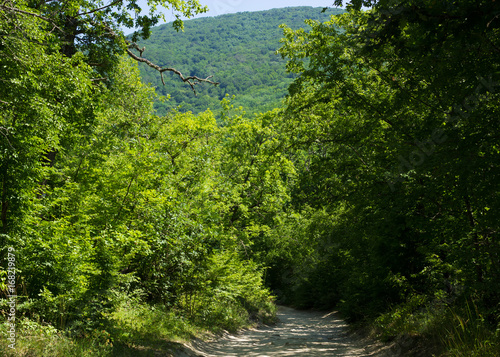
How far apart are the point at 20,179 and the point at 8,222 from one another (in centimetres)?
77

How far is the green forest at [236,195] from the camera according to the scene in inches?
214

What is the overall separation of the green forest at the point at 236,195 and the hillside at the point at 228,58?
109 feet

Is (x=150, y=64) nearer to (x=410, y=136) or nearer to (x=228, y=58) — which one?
(x=410, y=136)

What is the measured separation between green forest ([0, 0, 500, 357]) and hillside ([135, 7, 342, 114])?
1309 inches

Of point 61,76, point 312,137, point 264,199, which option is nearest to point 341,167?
point 312,137

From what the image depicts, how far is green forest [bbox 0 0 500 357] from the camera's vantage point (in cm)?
543

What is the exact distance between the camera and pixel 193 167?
1586 centimetres

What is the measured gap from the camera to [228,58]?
130m

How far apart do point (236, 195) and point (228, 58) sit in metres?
117
